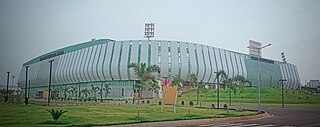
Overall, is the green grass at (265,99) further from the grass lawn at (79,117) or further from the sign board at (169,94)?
the grass lawn at (79,117)

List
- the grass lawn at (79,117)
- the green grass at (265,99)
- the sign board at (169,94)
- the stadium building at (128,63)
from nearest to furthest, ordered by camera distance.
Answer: the grass lawn at (79,117) < the sign board at (169,94) < the green grass at (265,99) < the stadium building at (128,63)

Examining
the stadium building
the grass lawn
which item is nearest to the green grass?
the stadium building

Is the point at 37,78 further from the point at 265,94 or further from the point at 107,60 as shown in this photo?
the point at 265,94

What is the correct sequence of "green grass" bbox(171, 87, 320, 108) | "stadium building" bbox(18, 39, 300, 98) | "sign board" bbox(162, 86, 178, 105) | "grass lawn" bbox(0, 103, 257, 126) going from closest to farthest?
"grass lawn" bbox(0, 103, 257, 126) → "sign board" bbox(162, 86, 178, 105) → "green grass" bbox(171, 87, 320, 108) → "stadium building" bbox(18, 39, 300, 98)

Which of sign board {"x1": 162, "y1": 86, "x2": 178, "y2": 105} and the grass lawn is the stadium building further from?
the grass lawn

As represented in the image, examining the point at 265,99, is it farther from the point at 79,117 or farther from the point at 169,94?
the point at 79,117

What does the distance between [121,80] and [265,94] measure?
44.7m

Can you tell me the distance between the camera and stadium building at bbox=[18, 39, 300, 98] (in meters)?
101

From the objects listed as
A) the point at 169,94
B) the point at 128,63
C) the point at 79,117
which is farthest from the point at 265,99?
the point at 79,117

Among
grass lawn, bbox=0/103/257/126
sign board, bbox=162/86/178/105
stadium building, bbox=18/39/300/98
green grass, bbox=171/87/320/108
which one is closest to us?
grass lawn, bbox=0/103/257/126

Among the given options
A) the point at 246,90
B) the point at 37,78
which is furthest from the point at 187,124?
the point at 37,78

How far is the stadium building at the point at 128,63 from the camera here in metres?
101

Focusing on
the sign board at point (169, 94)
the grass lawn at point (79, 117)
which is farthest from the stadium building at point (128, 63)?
the grass lawn at point (79, 117)

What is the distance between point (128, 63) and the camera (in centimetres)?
9938
